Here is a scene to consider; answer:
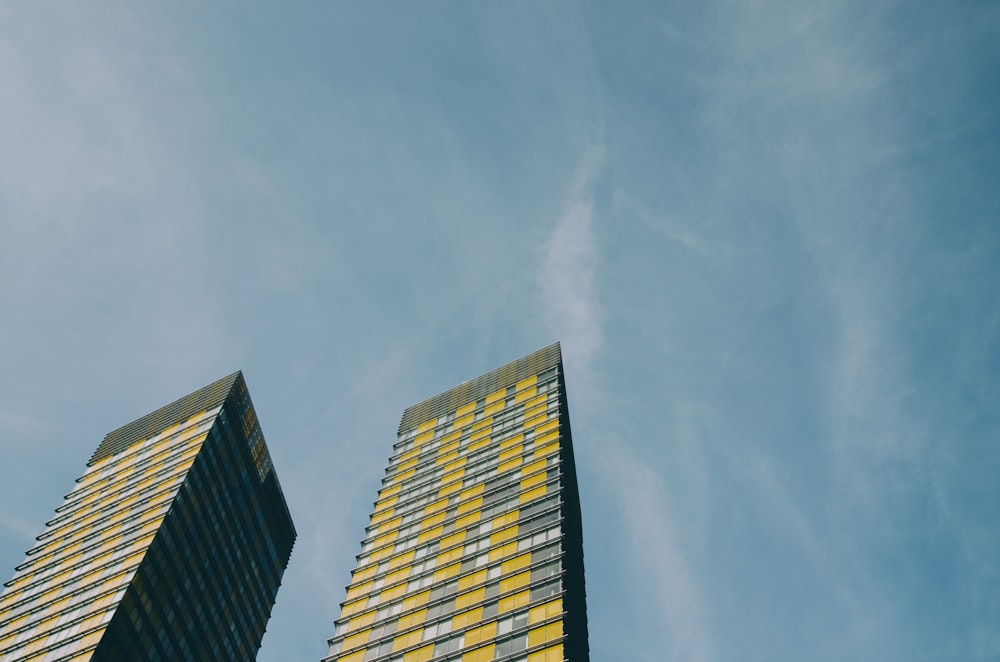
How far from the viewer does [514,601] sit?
214 feet

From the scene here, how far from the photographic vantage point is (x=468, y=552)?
7600 cm

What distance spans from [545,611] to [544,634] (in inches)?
94.2

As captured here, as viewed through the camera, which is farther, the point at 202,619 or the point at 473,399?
the point at 473,399

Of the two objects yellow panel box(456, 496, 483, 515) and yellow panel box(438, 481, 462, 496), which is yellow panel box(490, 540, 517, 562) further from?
yellow panel box(438, 481, 462, 496)

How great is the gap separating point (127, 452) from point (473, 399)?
45.0 meters

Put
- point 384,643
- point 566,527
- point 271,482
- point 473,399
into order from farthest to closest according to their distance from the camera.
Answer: point 271,482
point 473,399
point 566,527
point 384,643

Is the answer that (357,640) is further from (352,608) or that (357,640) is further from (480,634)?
(480,634)

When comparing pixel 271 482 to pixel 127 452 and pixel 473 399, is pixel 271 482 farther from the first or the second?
pixel 473 399

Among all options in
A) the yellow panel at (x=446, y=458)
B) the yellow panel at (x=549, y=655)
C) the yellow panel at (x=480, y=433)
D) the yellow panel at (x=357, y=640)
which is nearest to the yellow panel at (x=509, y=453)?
the yellow panel at (x=480, y=433)

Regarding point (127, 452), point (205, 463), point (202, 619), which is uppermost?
point (127, 452)

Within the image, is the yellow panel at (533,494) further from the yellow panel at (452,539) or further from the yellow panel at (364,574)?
the yellow panel at (364,574)

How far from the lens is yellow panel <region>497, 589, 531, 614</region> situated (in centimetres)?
6462

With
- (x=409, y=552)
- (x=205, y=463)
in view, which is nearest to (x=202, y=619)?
(x=205, y=463)

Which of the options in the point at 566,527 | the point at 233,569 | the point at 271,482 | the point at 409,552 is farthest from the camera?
the point at 271,482
